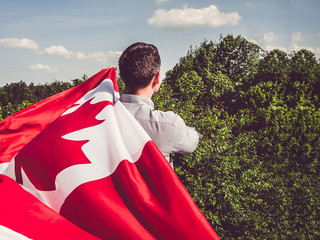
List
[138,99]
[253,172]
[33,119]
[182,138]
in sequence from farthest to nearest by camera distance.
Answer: [253,172] → [33,119] → [138,99] → [182,138]

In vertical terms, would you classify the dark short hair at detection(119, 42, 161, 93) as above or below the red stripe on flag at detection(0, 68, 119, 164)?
above

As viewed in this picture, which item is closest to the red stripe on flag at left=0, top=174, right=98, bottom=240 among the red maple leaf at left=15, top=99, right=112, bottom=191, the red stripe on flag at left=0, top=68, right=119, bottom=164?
the red maple leaf at left=15, top=99, right=112, bottom=191

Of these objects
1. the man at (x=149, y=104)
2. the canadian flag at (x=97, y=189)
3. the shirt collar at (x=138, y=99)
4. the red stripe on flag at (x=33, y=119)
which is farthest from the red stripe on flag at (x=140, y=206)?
the red stripe on flag at (x=33, y=119)

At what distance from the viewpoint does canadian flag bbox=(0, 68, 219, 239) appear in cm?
176

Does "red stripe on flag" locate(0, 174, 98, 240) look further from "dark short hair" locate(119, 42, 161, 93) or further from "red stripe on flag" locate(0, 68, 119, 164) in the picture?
"dark short hair" locate(119, 42, 161, 93)

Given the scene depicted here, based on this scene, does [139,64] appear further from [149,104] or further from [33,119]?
[33,119]

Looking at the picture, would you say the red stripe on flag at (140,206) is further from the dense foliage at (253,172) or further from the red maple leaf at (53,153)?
the dense foliage at (253,172)

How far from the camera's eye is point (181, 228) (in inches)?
68.9

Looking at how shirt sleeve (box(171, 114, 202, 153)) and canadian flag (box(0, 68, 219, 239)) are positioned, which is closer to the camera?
canadian flag (box(0, 68, 219, 239))

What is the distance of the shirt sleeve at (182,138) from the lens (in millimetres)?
1877

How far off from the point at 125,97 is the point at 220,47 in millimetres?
→ 30837

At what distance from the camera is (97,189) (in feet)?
6.06

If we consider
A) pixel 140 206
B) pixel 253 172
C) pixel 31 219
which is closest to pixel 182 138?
pixel 140 206

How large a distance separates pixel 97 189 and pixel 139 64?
837 mm
